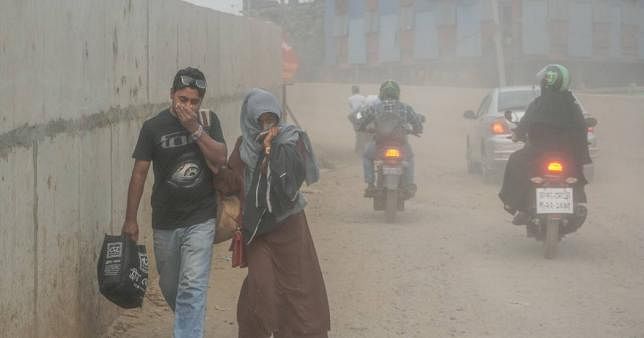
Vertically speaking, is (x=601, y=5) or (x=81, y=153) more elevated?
(x=601, y=5)

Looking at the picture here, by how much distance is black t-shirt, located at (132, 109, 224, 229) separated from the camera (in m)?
5.78

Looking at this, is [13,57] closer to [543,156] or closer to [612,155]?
[543,156]

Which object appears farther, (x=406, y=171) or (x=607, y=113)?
(x=607, y=113)

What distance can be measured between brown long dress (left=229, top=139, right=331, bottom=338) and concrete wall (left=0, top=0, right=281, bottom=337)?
0.90 metres

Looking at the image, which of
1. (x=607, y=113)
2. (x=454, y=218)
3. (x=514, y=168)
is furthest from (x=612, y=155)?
(x=514, y=168)

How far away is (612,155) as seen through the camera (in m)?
22.4

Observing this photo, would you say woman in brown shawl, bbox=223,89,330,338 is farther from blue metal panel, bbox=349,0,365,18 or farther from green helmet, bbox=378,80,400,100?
blue metal panel, bbox=349,0,365,18

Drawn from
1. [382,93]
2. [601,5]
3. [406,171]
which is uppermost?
[601,5]

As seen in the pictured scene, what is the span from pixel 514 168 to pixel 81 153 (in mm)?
5323

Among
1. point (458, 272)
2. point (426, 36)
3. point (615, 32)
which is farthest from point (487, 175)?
point (426, 36)

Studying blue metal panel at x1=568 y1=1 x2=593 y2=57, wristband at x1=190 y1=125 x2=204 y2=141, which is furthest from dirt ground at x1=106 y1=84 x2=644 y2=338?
blue metal panel at x1=568 y1=1 x2=593 y2=57

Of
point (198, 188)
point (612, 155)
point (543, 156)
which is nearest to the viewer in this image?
point (198, 188)

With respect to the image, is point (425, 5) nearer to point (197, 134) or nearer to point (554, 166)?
point (554, 166)

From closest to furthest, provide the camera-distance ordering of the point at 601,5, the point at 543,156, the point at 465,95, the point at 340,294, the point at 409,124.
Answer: the point at 340,294, the point at 543,156, the point at 409,124, the point at 465,95, the point at 601,5
